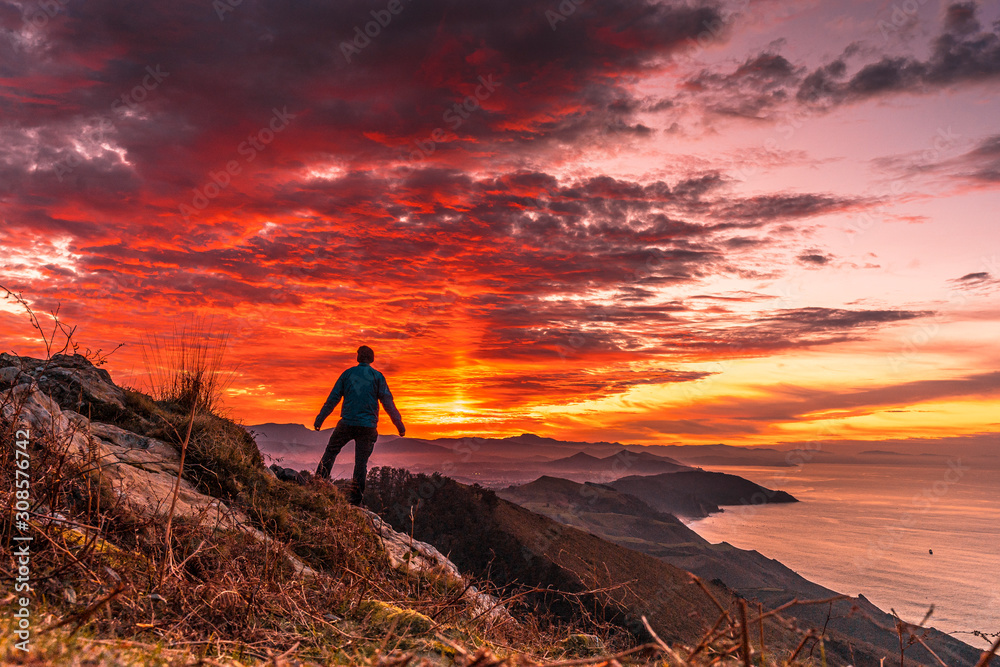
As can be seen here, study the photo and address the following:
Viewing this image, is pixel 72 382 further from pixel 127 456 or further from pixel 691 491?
pixel 691 491

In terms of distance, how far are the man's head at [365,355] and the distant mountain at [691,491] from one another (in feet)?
344

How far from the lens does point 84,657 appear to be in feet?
5.79

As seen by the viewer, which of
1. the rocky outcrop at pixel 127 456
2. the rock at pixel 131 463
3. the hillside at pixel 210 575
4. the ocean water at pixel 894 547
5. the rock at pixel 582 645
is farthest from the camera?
the ocean water at pixel 894 547

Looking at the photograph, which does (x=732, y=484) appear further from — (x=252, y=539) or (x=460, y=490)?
(x=252, y=539)

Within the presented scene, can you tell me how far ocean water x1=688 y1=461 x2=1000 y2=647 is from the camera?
4775 centimetres

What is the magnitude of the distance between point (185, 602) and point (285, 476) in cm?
769

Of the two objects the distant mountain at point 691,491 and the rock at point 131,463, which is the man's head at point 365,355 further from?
the distant mountain at point 691,491

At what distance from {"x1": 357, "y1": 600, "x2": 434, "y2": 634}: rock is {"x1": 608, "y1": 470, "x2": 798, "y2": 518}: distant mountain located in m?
111

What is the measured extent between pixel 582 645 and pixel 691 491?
454 feet

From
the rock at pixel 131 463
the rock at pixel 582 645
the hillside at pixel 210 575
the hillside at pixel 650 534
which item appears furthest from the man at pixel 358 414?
the hillside at pixel 650 534

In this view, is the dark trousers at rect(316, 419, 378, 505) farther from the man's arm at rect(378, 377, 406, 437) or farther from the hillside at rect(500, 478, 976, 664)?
the hillside at rect(500, 478, 976, 664)

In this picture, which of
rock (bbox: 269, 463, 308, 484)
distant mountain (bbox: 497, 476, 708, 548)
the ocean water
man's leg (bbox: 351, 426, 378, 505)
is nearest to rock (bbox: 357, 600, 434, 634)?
rock (bbox: 269, 463, 308, 484)

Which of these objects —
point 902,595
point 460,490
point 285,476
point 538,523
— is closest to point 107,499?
point 285,476

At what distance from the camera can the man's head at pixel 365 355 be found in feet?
36.4
